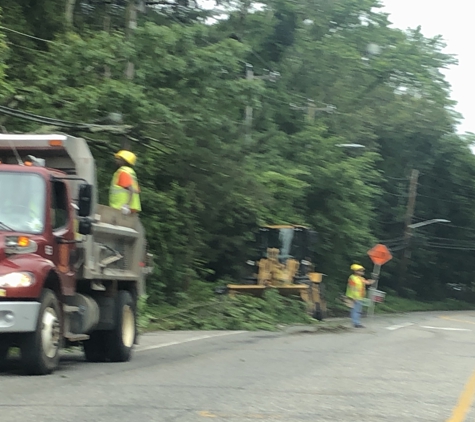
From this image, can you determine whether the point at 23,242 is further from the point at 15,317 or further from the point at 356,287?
the point at 356,287

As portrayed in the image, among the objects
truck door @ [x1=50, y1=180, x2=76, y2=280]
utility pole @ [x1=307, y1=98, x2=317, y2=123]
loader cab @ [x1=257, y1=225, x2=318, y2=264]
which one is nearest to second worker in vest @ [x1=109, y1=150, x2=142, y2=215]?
truck door @ [x1=50, y1=180, x2=76, y2=280]

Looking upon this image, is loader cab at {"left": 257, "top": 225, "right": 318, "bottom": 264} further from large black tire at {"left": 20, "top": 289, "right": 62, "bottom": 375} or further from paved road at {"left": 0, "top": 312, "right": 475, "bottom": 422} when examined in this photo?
large black tire at {"left": 20, "top": 289, "right": 62, "bottom": 375}

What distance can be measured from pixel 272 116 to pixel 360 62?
7858 mm

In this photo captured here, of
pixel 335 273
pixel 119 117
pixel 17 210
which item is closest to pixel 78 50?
pixel 119 117

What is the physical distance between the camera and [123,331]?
42.5ft

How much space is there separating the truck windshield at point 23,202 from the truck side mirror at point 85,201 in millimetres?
408

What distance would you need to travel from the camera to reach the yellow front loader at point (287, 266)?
98.3 feet

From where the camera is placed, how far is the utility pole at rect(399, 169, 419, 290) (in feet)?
175

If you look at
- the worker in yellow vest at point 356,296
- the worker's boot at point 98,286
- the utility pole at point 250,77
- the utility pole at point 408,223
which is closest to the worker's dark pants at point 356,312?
the worker in yellow vest at point 356,296

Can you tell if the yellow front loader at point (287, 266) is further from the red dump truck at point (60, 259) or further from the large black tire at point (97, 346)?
the red dump truck at point (60, 259)

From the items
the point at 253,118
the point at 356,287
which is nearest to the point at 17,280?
the point at 356,287

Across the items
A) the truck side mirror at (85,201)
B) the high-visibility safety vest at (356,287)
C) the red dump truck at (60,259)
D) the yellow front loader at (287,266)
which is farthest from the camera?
the yellow front loader at (287,266)

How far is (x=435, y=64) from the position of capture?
52125mm

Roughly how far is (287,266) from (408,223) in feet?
82.2
